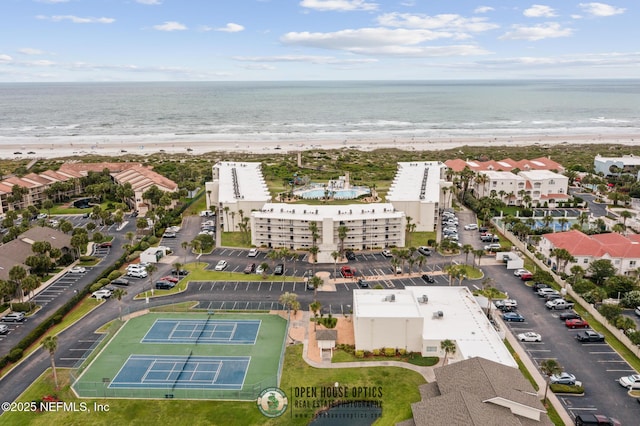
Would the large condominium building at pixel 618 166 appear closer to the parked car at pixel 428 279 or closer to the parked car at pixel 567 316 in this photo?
the parked car at pixel 567 316

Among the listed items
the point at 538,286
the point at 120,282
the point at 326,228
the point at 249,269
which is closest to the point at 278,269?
the point at 249,269

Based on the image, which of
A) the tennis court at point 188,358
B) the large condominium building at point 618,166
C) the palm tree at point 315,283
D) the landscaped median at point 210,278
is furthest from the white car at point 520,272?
the large condominium building at point 618,166

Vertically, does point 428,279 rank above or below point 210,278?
above

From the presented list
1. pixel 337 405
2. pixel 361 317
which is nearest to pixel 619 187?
pixel 361 317

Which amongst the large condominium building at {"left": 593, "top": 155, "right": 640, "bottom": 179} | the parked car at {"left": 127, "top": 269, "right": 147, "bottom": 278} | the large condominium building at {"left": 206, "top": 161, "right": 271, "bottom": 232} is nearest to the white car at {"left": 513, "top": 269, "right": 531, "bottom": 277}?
the large condominium building at {"left": 206, "top": 161, "right": 271, "bottom": 232}

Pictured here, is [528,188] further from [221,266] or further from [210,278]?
[210,278]
